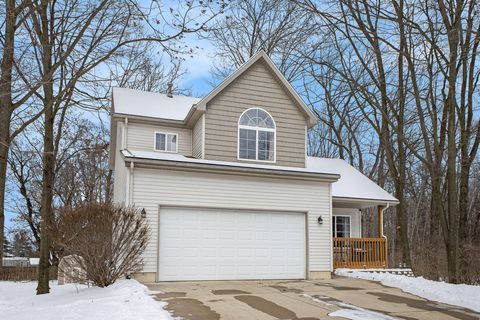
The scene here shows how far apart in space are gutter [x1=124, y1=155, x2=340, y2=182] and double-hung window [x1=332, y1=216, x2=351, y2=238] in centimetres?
419

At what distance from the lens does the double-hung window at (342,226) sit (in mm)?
19000

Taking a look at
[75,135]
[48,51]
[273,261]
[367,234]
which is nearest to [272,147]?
[273,261]

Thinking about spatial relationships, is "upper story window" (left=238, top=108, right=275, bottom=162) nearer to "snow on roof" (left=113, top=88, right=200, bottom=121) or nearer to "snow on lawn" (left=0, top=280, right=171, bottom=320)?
"snow on roof" (left=113, top=88, right=200, bottom=121)

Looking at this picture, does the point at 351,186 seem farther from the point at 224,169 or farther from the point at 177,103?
the point at 177,103

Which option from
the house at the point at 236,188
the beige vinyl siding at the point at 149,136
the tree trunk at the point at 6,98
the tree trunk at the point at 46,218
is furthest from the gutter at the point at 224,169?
the beige vinyl siding at the point at 149,136

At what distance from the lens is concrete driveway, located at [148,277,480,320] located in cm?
845

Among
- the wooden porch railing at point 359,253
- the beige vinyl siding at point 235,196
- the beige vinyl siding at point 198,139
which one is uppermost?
the beige vinyl siding at point 198,139

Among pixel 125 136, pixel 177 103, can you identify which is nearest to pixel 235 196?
pixel 125 136

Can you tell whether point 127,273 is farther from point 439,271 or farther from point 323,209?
point 439,271

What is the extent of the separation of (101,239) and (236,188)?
4.46 m

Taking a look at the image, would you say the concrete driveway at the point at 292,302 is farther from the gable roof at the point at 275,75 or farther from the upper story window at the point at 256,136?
the gable roof at the point at 275,75

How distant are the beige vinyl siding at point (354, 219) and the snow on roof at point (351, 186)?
3.52ft

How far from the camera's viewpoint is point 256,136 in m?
15.9

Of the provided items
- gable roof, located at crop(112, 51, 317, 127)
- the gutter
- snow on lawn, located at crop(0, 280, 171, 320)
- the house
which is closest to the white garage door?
the house
